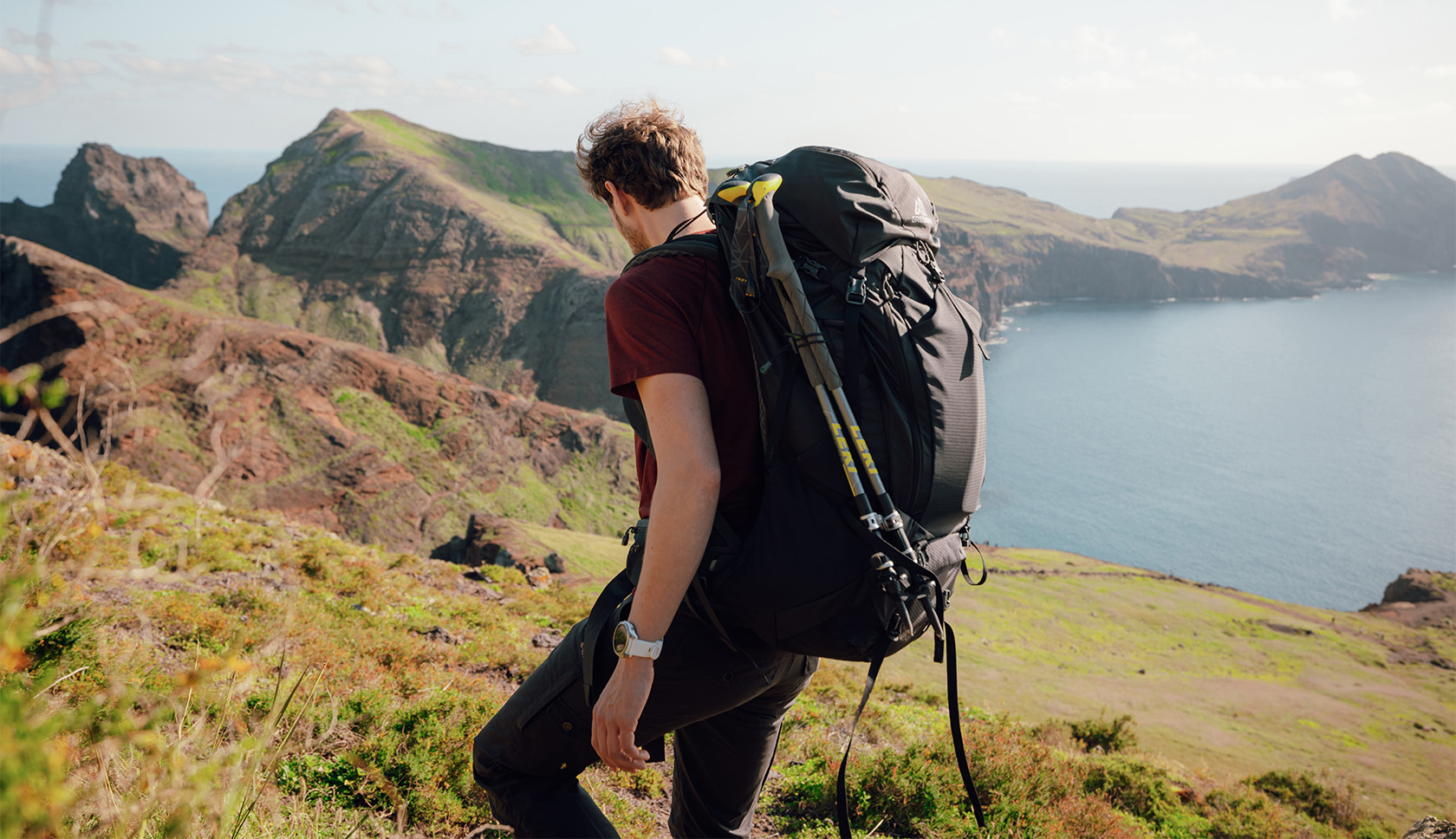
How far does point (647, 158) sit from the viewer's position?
2.19m

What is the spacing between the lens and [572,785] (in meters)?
2.26

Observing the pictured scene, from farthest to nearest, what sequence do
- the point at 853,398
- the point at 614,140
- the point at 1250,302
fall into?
the point at 1250,302 → the point at 614,140 → the point at 853,398

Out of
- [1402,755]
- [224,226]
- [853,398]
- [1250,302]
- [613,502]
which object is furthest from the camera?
[1250,302]

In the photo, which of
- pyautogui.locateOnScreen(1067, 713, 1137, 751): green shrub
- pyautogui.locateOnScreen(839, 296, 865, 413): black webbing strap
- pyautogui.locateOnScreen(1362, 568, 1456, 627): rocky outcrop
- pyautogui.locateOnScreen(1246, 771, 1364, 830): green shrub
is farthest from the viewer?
pyautogui.locateOnScreen(1362, 568, 1456, 627): rocky outcrop

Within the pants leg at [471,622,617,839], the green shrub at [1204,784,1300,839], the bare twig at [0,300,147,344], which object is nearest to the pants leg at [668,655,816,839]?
the pants leg at [471,622,617,839]

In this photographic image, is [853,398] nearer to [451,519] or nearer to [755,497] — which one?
[755,497]

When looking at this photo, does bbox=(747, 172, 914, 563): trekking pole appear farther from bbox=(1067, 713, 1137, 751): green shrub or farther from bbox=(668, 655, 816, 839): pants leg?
bbox=(1067, 713, 1137, 751): green shrub

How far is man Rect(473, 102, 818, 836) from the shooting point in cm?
192

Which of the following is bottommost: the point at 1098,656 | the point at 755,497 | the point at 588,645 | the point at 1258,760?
the point at 1098,656

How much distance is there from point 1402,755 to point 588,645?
3388 centimetres

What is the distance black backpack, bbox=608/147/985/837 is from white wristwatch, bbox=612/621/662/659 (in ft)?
0.57

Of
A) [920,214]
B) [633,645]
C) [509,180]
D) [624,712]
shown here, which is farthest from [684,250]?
[509,180]

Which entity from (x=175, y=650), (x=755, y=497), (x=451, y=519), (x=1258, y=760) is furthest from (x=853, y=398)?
(x=451, y=519)

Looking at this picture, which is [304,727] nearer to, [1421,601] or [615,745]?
[615,745]
